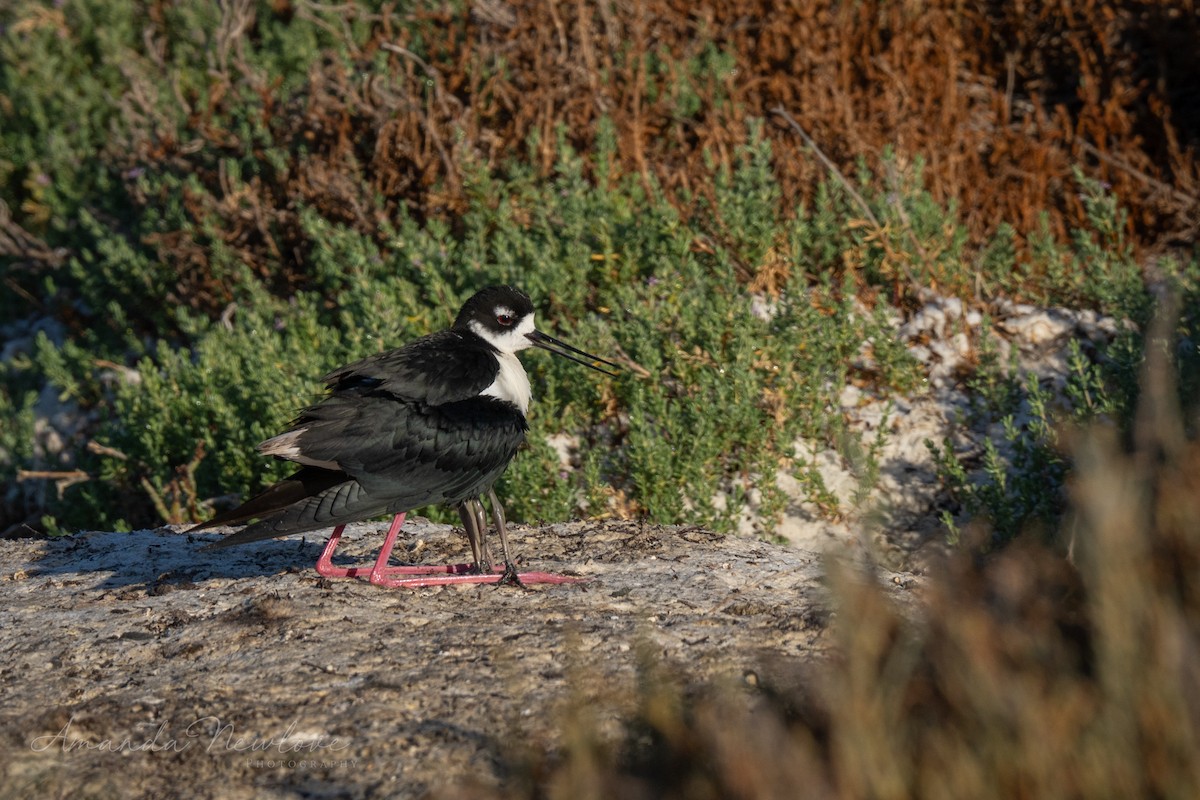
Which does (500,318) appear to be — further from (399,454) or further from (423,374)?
(399,454)

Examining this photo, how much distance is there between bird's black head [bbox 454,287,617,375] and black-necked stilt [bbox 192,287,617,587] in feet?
1.63

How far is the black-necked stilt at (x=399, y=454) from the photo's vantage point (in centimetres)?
453

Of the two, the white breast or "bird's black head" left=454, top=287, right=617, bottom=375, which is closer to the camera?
the white breast

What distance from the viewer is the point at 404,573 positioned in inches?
193

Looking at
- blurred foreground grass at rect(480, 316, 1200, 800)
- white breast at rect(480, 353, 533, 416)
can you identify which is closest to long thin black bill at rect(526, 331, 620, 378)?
white breast at rect(480, 353, 533, 416)

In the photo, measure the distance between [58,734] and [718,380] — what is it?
3527mm

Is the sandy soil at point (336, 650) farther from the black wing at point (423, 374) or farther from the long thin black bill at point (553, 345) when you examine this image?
the long thin black bill at point (553, 345)

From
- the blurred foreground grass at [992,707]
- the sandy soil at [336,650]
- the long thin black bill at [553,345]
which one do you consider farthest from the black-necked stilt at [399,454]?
the blurred foreground grass at [992,707]

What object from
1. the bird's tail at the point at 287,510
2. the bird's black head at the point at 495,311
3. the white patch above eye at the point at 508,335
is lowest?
the bird's tail at the point at 287,510

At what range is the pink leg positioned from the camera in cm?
471

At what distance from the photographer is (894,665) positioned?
111 inches

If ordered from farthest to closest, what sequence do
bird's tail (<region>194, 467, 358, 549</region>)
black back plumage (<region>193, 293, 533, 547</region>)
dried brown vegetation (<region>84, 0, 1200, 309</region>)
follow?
dried brown vegetation (<region>84, 0, 1200, 309</region>), black back plumage (<region>193, 293, 533, 547</region>), bird's tail (<region>194, 467, 358, 549</region>)

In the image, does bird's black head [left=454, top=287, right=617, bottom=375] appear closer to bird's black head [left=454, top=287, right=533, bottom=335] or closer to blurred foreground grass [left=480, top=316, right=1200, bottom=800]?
bird's black head [left=454, top=287, right=533, bottom=335]

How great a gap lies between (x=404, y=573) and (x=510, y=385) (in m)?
0.87
